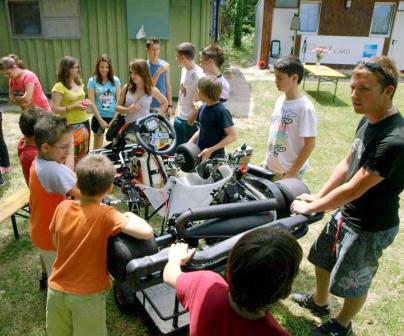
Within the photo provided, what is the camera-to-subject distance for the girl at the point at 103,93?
540 centimetres

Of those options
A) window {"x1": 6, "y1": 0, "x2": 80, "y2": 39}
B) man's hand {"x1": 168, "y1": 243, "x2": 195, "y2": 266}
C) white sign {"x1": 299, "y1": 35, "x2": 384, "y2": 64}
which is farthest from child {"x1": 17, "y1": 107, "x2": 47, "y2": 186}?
white sign {"x1": 299, "y1": 35, "x2": 384, "y2": 64}

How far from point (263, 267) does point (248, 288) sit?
9cm

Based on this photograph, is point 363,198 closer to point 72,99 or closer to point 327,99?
point 72,99

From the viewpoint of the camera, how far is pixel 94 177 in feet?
6.42

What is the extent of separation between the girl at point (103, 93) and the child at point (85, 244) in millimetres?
3629

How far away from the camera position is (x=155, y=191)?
307 cm

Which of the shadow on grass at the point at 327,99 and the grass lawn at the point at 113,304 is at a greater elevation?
the shadow on grass at the point at 327,99

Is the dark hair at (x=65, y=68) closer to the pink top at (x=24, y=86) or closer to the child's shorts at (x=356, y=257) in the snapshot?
the pink top at (x=24, y=86)

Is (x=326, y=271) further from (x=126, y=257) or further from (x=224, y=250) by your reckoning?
(x=126, y=257)

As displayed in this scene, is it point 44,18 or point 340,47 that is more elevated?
point 44,18

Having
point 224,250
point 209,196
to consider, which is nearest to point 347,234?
point 209,196

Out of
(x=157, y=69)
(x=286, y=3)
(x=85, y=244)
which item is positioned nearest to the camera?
(x=85, y=244)

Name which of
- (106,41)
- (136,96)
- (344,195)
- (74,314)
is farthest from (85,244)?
(106,41)

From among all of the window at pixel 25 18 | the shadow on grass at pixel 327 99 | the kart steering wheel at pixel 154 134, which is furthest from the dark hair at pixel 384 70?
the window at pixel 25 18
